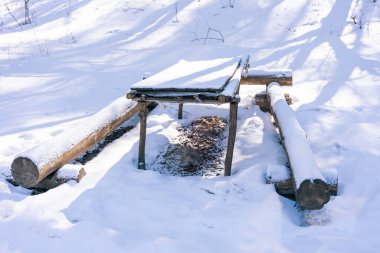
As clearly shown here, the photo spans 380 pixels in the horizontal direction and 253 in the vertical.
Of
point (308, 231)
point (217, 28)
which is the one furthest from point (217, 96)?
Result: point (217, 28)

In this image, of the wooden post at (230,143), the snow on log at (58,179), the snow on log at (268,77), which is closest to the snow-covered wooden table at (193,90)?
the wooden post at (230,143)

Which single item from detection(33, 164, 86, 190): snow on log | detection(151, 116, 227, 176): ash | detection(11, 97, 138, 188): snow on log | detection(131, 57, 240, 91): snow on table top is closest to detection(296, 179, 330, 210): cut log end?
detection(131, 57, 240, 91): snow on table top

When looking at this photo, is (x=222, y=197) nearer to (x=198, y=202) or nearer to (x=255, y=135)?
(x=198, y=202)

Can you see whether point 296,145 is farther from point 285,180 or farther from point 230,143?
point 230,143

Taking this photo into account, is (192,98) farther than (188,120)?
No

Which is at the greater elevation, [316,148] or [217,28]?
[217,28]

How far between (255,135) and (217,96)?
1.56 meters

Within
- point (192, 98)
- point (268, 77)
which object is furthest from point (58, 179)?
point (268, 77)

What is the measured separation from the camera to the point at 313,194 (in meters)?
3.52

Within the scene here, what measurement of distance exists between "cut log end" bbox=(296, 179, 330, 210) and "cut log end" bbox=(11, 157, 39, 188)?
2.42 m

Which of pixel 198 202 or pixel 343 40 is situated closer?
pixel 198 202

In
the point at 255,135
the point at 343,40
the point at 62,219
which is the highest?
the point at 343,40

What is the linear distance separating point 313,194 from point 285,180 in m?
0.54

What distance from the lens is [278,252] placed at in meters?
3.25
